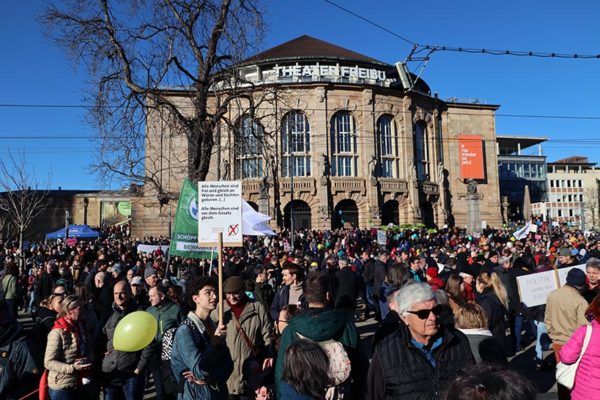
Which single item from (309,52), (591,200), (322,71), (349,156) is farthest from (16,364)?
(591,200)

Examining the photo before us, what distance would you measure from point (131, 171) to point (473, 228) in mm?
40880

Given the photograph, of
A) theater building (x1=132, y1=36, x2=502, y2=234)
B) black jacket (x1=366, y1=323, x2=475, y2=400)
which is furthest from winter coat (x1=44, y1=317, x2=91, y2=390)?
theater building (x1=132, y1=36, x2=502, y2=234)

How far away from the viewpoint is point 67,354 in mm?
4496

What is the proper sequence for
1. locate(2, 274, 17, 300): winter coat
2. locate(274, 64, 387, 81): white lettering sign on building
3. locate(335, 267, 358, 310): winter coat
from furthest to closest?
1. locate(274, 64, 387, 81): white lettering sign on building
2. locate(2, 274, 17, 300): winter coat
3. locate(335, 267, 358, 310): winter coat

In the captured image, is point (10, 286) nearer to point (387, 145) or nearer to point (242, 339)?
point (242, 339)

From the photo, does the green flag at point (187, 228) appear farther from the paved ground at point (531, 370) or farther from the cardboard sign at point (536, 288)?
the cardboard sign at point (536, 288)

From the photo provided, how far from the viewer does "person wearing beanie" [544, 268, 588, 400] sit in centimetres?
568

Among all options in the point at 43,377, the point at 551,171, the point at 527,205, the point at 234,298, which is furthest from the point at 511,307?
the point at 551,171

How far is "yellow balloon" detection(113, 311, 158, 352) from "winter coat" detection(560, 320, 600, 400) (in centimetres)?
388

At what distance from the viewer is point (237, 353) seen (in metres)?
4.41

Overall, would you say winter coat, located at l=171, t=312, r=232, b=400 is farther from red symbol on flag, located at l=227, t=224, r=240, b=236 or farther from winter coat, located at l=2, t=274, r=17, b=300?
winter coat, located at l=2, t=274, r=17, b=300

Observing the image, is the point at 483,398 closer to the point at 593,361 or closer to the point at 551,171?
the point at 593,361

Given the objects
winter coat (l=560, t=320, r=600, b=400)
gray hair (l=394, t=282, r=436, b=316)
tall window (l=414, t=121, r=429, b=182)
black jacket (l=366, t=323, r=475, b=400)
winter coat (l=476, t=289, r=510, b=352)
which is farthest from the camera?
tall window (l=414, t=121, r=429, b=182)

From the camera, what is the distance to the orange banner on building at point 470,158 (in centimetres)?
5003
